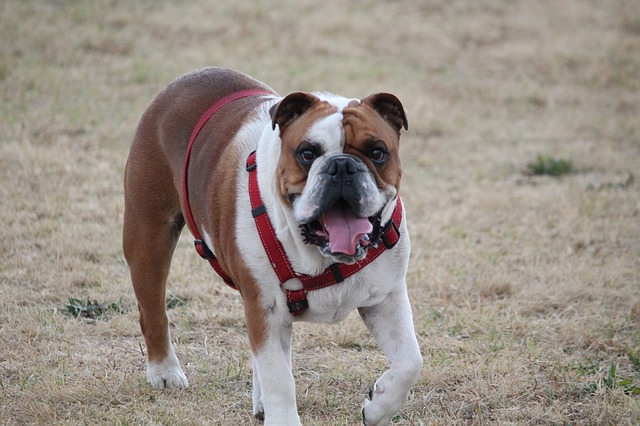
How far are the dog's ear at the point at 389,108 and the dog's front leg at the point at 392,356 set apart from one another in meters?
0.75

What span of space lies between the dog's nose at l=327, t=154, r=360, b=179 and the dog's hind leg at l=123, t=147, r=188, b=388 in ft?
4.64

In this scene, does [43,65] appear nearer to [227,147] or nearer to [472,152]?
[472,152]

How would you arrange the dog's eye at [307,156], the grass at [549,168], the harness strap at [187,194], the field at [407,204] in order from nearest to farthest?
1. the dog's eye at [307,156]
2. the harness strap at [187,194]
3. the field at [407,204]
4. the grass at [549,168]

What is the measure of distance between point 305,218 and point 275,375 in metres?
0.68

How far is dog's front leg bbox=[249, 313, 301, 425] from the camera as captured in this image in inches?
146

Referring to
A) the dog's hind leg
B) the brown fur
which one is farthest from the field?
the brown fur

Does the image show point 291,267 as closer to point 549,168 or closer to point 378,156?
point 378,156

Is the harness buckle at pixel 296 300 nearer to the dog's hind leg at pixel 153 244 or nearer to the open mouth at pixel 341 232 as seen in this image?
the open mouth at pixel 341 232

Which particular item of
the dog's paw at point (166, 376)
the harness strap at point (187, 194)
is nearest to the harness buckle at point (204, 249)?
the harness strap at point (187, 194)

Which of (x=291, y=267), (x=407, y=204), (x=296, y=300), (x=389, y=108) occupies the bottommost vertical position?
(x=407, y=204)

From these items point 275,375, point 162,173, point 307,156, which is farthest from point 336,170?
point 162,173

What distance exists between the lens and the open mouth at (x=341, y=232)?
351 centimetres

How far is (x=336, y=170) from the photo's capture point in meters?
3.49

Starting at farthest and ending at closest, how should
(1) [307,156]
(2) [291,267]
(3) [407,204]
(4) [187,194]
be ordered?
(3) [407,204], (4) [187,194], (2) [291,267], (1) [307,156]
